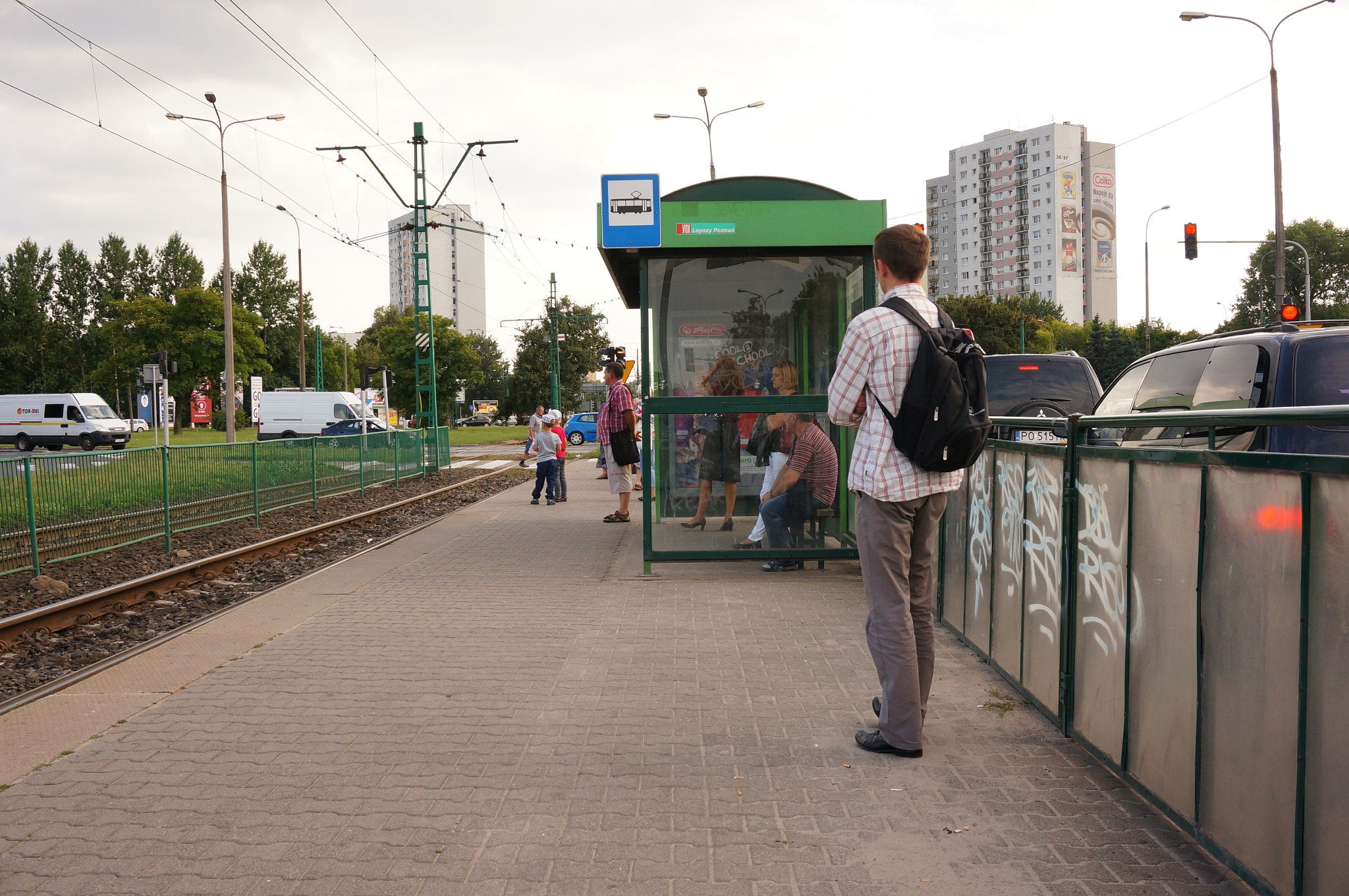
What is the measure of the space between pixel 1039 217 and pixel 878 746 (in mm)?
139868

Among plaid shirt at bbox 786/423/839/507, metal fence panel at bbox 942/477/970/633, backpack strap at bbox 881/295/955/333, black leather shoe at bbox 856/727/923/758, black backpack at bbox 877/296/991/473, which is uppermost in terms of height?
backpack strap at bbox 881/295/955/333

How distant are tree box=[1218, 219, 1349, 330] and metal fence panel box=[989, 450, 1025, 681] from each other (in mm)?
72088

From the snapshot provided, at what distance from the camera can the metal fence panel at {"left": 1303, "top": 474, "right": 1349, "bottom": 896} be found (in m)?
2.32

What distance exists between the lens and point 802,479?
8.56 meters

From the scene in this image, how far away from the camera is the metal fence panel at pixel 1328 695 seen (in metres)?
2.32

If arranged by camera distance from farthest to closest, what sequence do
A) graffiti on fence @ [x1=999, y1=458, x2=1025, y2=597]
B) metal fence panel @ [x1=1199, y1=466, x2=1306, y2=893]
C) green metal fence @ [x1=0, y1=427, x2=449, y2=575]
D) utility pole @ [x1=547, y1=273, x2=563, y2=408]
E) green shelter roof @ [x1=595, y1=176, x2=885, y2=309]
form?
utility pole @ [x1=547, y1=273, x2=563, y2=408], green shelter roof @ [x1=595, y1=176, x2=885, y2=309], green metal fence @ [x1=0, y1=427, x2=449, y2=575], graffiti on fence @ [x1=999, y1=458, x2=1025, y2=597], metal fence panel @ [x1=1199, y1=466, x2=1306, y2=893]

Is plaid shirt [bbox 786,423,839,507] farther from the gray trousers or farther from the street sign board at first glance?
the gray trousers

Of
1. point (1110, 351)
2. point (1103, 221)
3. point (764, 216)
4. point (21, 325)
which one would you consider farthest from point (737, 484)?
point (1103, 221)

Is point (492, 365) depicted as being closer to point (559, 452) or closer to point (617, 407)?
point (559, 452)

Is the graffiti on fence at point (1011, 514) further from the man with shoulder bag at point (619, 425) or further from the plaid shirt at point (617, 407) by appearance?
the plaid shirt at point (617, 407)

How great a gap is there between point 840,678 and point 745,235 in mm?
4358

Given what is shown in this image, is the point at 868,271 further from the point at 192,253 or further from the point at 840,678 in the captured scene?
the point at 192,253

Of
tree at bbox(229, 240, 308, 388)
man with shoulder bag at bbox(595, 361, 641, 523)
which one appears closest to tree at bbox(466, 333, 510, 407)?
tree at bbox(229, 240, 308, 388)

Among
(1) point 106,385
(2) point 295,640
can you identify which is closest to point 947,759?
(2) point 295,640
